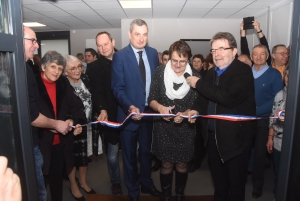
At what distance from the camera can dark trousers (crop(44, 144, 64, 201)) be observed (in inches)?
91.8

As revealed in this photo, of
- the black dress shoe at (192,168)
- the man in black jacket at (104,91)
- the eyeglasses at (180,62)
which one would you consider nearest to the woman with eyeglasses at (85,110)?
the man in black jacket at (104,91)

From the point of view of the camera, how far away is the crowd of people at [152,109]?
1989 millimetres

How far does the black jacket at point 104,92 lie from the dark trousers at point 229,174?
1.12 m

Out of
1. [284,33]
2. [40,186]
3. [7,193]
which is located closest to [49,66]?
[40,186]

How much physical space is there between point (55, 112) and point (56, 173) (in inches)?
22.4

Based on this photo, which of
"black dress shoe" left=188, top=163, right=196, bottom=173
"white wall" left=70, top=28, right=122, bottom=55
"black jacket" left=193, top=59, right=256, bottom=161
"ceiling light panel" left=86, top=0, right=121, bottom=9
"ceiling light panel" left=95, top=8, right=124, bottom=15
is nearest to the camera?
"black jacket" left=193, top=59, right=256, bottom=161

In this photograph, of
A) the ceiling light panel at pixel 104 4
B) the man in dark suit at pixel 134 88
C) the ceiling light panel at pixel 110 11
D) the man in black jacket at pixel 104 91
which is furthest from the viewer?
the ceiling light panel at pixel 110 11

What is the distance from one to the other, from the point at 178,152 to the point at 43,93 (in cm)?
135

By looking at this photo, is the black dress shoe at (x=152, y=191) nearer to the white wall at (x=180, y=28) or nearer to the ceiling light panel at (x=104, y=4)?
the ceiling light panel at (x=104, y=4)

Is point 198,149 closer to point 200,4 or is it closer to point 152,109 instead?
point 152,109

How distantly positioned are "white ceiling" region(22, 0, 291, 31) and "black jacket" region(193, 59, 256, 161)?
481cm

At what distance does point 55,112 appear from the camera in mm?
2301

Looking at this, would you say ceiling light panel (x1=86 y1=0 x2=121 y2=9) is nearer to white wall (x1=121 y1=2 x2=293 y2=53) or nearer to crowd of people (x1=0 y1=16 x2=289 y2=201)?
white wall (x1=121 y1=2 x2=293 y2=53)

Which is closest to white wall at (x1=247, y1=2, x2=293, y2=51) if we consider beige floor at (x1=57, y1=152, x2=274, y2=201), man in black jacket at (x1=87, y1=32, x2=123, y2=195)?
beige floor at (x1=57, y1=152, x2=274, y2=201)
